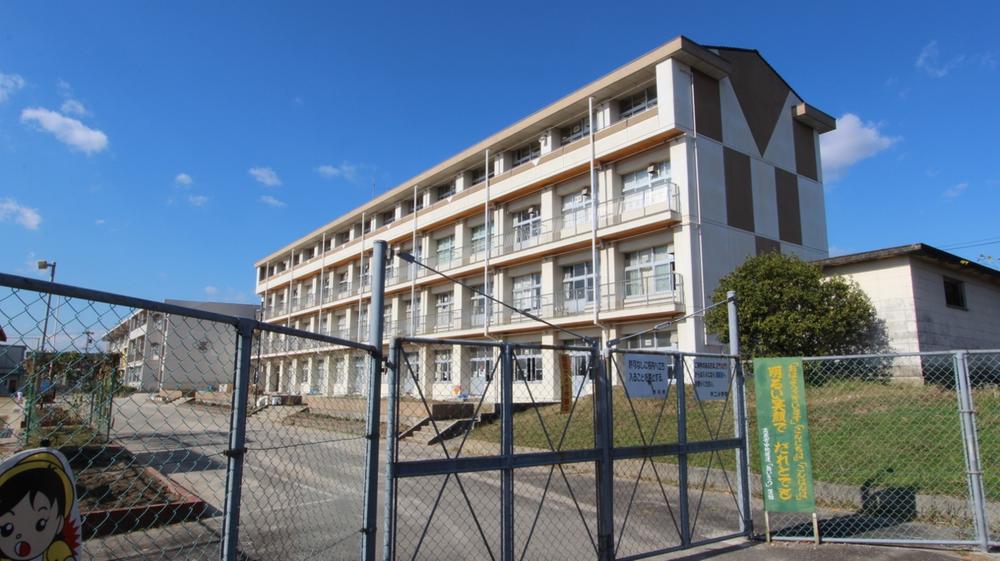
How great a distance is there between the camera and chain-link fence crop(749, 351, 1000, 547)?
21.3ft

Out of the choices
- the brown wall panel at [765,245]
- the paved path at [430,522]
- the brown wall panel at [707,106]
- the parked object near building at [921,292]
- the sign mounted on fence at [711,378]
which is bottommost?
the paved path at [430,522]

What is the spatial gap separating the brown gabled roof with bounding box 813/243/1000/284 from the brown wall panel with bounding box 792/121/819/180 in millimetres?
7791

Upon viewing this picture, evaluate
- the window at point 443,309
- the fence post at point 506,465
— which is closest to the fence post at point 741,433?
the fence post at point 506,465

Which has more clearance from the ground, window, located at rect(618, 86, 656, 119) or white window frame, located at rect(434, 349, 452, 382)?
window, located at rect(618, 86, 656, 119)

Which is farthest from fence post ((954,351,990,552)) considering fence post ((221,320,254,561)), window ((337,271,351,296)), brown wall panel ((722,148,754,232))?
window ((337,271,351,296))

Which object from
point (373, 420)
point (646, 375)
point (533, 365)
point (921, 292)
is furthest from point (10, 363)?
point (533, 365)

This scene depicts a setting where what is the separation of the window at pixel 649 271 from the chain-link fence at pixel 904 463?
7591 mm

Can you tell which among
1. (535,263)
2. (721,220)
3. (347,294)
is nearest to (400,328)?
(347,294)

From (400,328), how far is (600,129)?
1787 centimetres

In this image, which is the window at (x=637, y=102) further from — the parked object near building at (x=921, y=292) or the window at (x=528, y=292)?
the parked object near building at (x=921, y=292)

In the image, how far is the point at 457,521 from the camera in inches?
335

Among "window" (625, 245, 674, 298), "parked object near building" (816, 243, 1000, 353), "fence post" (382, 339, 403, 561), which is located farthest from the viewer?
"window" (625, 245, 674, 298)

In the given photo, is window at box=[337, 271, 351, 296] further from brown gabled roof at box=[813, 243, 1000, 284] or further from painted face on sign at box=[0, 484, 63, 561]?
painted face on sign at box=[0, 484, 63, 561]

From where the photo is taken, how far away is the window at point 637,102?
2342 cm
